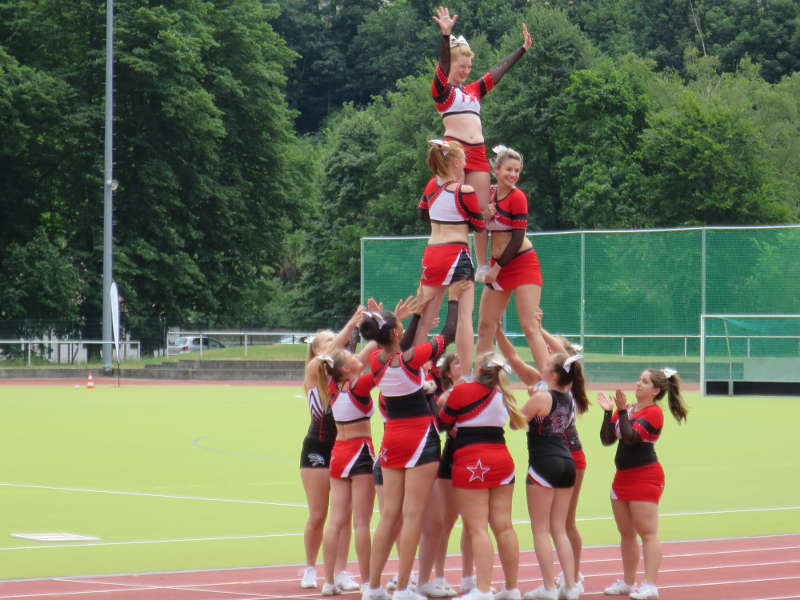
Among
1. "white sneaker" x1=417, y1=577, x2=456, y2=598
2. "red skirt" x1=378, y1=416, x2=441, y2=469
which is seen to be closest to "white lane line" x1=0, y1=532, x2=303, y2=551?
"white sneaker" x1=417, y1=577, x2=456, y2=598

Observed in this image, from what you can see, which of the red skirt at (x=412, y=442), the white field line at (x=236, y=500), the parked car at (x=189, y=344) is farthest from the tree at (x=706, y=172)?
the red skirt at (x=412, y=442)

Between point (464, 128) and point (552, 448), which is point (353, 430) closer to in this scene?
point (552, 448)

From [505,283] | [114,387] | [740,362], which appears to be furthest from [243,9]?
[505,283]

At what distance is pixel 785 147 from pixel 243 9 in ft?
95.5

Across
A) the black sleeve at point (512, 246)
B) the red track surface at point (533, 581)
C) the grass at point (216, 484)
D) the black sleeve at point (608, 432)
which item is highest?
the black sleeve at point (512, 246)

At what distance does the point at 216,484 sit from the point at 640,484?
25.4 feet

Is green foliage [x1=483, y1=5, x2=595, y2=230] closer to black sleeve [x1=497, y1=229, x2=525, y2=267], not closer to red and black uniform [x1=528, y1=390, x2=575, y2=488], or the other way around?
black sleeve [x1=497, y1=229, x2=525, y2=267]

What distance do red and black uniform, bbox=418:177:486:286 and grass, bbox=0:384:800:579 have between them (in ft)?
9.12

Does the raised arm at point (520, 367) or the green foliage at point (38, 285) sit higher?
the green foliage at point (38, 285)

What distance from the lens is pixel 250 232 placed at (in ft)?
183

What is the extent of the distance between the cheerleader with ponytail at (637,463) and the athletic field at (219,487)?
62cm

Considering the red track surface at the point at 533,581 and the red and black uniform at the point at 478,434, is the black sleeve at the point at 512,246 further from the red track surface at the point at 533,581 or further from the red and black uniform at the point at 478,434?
the red track surface at the point at 533,581

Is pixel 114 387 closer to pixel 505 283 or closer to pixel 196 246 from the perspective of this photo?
pixel 196 246

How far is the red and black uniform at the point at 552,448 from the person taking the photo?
8.94 metres
